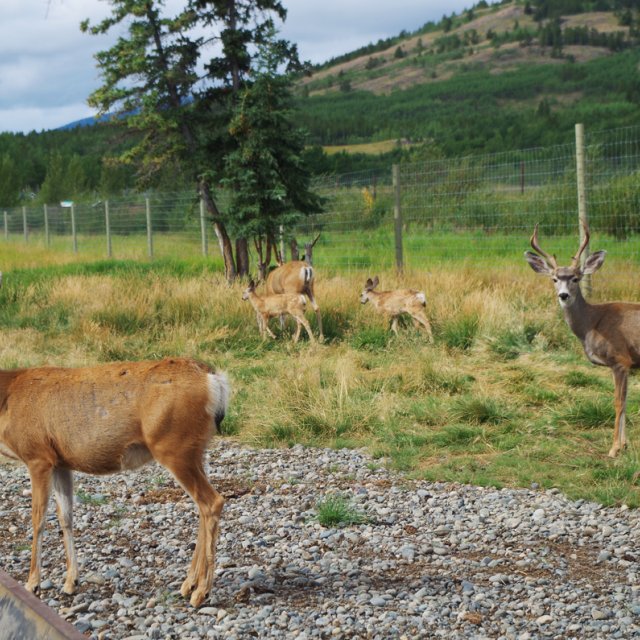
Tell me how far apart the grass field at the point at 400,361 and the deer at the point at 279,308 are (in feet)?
0.57

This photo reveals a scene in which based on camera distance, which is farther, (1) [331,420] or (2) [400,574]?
(1) [331,420]

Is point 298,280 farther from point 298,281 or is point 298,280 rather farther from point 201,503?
point 201,503

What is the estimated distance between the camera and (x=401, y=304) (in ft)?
40.0

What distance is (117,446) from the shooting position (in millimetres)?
4949

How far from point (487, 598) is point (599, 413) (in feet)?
11.9

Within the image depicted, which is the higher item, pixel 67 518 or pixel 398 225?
pixel 398 225

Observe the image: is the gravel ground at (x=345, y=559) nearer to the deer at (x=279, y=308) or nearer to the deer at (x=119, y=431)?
the deer at (x=119, y=431)

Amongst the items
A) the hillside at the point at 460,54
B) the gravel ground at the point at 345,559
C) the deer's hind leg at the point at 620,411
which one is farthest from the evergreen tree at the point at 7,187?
the hillside at the point at 460,54

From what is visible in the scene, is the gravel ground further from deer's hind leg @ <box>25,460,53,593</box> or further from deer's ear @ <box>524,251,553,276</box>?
deer's ear @ <box>524,251,553,276</box>

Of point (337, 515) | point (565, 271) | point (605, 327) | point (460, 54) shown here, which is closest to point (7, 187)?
point (565, 271)

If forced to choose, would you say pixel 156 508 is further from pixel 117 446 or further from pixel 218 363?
pixel 218 363

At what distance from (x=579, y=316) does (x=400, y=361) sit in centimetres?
278

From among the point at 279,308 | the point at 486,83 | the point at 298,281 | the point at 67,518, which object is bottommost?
the point at 67,518

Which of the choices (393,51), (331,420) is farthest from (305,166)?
(393,51)
